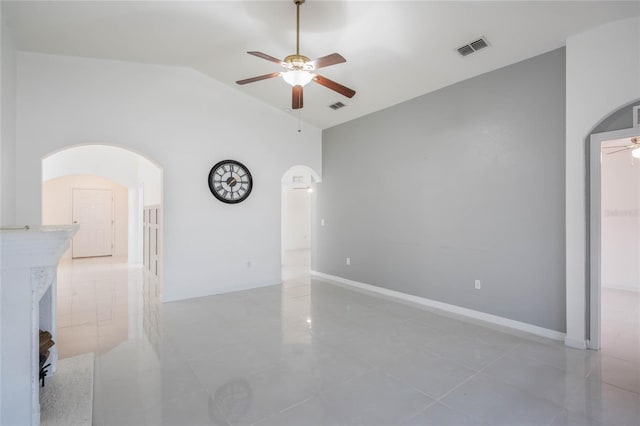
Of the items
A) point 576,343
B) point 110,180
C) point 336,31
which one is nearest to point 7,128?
point 336,31

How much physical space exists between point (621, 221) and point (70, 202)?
13.4m

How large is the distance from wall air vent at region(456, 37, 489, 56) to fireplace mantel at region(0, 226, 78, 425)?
4.07 metres

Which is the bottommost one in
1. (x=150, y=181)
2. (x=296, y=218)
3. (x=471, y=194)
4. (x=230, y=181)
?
(x=296, y=218)

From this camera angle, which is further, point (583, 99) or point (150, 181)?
point (150, 181)

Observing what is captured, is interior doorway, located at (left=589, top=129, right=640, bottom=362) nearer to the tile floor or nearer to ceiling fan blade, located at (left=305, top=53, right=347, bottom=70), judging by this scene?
the tile floor

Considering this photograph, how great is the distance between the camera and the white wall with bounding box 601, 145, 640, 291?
5.29m

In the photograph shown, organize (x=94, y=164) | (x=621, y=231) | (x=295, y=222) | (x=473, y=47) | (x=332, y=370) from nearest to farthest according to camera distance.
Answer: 1. (x=332, y=370)
2. (x=473, y=47)
3. (x=621, y=231)
4. (x=94, y=164)
5. (x=295, y=222)

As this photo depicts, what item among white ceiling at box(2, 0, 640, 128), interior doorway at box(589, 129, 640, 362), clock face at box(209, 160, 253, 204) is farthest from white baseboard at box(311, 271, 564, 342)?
white ceiling at box(2, 0, 640, 128)

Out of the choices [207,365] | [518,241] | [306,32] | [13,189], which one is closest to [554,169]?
[518,241]

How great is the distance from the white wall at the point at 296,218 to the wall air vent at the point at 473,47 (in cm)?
803

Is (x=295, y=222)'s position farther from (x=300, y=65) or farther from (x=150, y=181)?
(x=300, y=65)

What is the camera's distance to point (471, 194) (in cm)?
416

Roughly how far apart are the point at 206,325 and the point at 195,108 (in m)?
3.43

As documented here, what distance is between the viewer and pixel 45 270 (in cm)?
174
